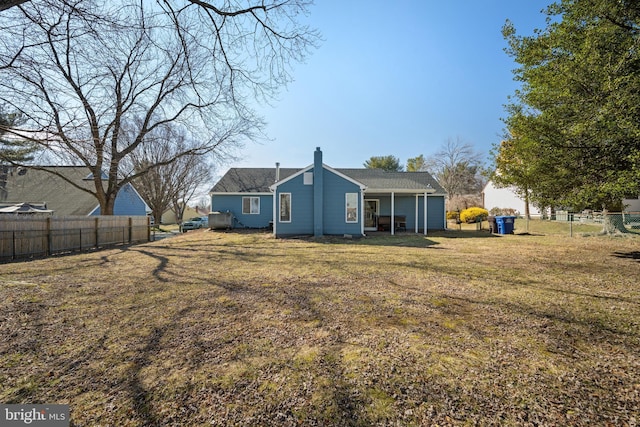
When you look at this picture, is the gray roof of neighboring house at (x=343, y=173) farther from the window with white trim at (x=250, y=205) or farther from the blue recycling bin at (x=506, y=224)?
the blue recycling bin at (x=506, y=224)

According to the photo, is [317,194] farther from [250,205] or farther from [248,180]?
[248,180]

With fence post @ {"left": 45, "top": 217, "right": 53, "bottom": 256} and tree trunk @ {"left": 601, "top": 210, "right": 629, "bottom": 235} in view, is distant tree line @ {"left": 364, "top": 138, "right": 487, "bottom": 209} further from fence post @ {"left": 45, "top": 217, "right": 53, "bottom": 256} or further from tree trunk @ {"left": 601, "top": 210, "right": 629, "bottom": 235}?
fence post @ {"left": 45, "top": 217, "right": 53, "bottom": 256}

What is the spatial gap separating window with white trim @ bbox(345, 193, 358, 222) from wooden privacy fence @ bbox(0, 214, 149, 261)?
11.4 metres

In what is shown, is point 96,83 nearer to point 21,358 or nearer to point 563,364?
point 21,358

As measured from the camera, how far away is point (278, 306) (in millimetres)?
4391

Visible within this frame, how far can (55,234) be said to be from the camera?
34.6ft

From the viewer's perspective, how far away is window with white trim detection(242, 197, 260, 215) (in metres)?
19.2

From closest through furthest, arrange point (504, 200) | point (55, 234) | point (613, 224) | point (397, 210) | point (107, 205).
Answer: point (55, 234) → point (613, 224) → point (107, 205) → point (397, 210) → point (504, 200)

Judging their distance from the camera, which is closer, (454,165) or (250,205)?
(250,205)

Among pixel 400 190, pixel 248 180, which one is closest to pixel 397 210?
pixel 400 190

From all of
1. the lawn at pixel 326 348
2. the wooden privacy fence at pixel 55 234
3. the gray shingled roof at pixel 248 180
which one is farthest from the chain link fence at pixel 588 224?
the wooden privacy fence at pixel 55 234

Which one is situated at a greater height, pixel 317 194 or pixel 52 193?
pixel 52 193

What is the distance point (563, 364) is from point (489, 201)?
111ft

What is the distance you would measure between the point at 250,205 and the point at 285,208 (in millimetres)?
5514
